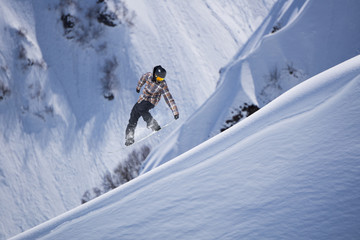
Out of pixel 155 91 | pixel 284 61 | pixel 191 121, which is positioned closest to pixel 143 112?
pixel 155 91

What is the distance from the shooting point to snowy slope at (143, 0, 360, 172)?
10055 mm

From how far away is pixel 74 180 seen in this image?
2306 cm

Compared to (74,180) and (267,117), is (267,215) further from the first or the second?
(74,180)

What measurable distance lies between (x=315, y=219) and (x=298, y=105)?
228cm

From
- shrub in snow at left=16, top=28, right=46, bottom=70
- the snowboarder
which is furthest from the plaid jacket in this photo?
shrub in snow at left=16, top=28, right=46, bottom=70

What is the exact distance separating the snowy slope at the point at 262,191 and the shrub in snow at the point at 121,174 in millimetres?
21224

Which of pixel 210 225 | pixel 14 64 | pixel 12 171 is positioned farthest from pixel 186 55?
pixel 210 225

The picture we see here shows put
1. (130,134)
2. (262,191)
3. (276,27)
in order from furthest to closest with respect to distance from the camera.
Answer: (276,27) → (130,134) → (262,191)

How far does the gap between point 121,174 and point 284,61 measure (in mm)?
18805

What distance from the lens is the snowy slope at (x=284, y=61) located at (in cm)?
1005

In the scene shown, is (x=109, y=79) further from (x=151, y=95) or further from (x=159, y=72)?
(x=159, y=72)

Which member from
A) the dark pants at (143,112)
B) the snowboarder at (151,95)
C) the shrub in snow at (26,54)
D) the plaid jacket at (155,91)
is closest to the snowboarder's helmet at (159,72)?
the snowboarder at (151,95)

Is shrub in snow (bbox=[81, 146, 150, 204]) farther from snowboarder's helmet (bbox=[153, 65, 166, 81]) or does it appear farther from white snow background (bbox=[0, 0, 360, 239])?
snowboarder's helmet (bbox=[153, 65, 166, 81])

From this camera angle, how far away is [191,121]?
13.4m
